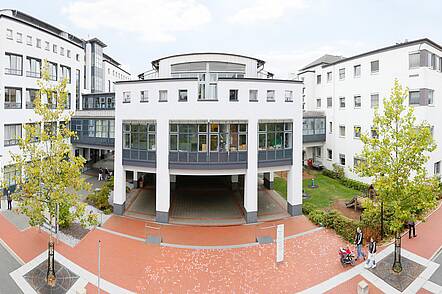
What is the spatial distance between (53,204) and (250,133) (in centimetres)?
1250

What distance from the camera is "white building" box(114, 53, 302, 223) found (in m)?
20.2

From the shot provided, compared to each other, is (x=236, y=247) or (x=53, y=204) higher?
(x=53, y=204)

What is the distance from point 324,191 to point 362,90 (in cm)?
1137

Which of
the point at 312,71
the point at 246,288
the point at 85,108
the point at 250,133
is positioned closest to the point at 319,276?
the point at 246,288

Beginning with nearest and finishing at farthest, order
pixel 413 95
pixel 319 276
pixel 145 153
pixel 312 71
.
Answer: pixel 319 276
pixel 145 153
pixel 413 95
pixel 312 71

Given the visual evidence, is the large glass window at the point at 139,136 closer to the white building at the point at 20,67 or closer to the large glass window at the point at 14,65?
the white building at the point at 20,67

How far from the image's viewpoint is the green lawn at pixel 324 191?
25.1 metres

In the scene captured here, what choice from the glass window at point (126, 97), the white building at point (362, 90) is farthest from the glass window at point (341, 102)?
the glass window at point (126, 97)

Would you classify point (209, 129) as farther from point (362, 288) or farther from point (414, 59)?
point (414, 59)

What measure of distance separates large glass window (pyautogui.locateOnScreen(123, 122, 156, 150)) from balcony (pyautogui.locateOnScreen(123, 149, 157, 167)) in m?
0.31

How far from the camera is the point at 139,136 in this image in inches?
861


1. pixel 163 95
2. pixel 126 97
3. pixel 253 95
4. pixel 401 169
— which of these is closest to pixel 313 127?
pixel 253 95

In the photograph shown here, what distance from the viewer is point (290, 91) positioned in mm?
21844

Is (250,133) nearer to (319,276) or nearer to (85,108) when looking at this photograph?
(319,276)
